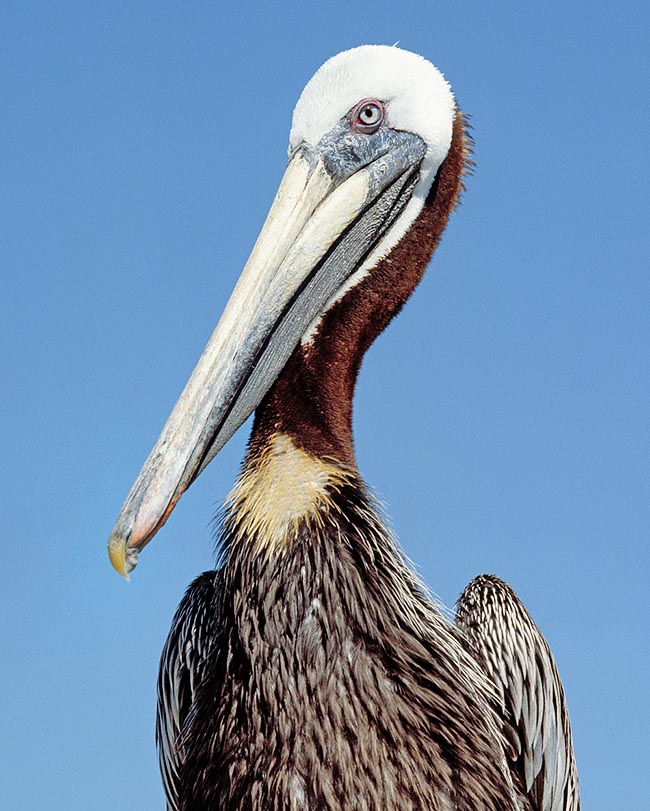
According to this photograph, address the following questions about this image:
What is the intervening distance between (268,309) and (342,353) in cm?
36

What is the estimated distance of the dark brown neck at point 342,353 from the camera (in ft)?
13.2

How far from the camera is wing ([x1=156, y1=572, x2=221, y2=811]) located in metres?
4.68

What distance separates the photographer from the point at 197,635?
4.70m

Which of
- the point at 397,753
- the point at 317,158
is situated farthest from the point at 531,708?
the point at 317,158

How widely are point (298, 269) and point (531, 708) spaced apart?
7.54 feet

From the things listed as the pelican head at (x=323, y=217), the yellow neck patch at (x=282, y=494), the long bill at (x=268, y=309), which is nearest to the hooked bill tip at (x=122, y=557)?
the long bill at (x=268, y=309)

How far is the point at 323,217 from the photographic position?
14.1 ft

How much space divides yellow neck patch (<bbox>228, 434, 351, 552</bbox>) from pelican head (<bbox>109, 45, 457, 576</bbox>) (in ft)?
0.69

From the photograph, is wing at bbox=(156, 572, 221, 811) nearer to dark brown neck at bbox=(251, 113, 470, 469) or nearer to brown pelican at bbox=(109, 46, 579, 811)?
brown pelican at bbox=(109, 46, 579, 811)

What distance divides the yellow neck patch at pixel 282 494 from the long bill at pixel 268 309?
0.67 ft

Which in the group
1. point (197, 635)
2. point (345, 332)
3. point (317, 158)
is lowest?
point (197, 635)

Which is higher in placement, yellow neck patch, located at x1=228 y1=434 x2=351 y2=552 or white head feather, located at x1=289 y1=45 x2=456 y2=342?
white head feather, located at x1=289 y1=45 x2=456 y2=342

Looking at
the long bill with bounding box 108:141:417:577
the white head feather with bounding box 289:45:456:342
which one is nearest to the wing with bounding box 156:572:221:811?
the long bill with bounding box 108:141:417:577

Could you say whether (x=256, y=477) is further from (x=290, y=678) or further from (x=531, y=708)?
(x=531, y=708)
